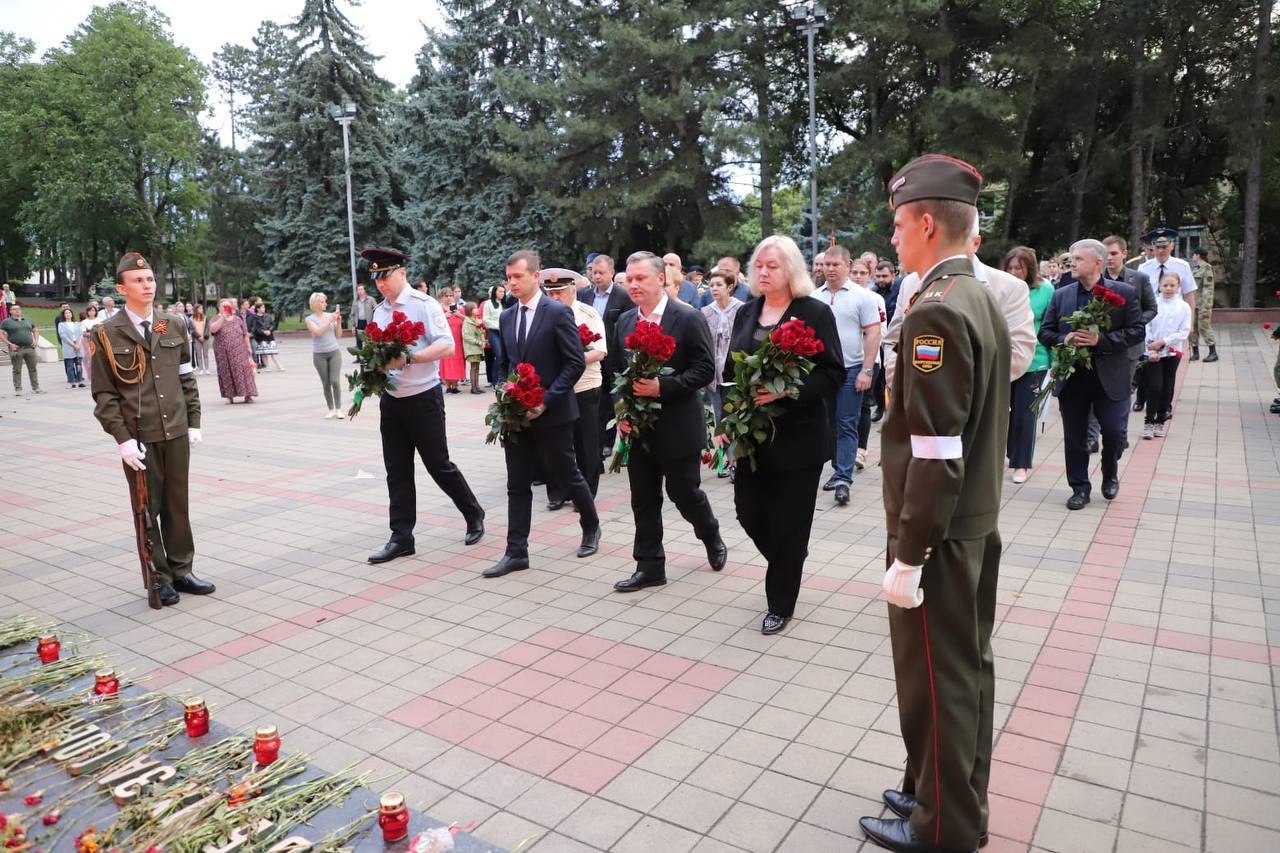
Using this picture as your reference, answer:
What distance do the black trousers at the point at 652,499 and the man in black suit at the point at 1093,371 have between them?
347cm

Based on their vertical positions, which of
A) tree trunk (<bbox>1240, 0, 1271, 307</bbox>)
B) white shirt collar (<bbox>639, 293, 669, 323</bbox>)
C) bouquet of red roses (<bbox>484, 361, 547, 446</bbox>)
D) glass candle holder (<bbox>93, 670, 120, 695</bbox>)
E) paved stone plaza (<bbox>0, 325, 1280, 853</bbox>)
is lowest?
paved stone plaza (<bbox>0, 325, 1280, 853</bbox>)

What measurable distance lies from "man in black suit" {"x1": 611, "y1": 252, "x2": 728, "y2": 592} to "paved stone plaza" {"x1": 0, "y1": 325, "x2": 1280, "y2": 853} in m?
0.33

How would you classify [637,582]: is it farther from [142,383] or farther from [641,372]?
[142,383]

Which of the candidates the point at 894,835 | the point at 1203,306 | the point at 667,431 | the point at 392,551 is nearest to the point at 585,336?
the point at 667,431

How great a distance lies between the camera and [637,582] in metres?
5.54

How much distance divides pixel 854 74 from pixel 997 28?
446 cm

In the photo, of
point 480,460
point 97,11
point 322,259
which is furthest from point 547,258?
point 97,11

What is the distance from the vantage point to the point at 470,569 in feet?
20.1

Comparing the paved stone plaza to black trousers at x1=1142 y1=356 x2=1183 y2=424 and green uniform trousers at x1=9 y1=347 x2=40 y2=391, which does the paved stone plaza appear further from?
green uniform trousers at x1=9 y1=347 x2=40 y2=391

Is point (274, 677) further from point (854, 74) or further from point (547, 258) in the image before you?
point (547, 258)

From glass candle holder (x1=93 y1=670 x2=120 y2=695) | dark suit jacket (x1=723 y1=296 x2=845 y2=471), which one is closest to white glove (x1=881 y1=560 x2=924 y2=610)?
dark suit jacket (x1=723 y1=296 x2=845 y2=471)

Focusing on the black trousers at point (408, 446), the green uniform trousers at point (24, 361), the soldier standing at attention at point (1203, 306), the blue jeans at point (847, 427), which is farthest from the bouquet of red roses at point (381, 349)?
the green uniform trousers at point (24, 361)

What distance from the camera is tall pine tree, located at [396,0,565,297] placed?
110 ft

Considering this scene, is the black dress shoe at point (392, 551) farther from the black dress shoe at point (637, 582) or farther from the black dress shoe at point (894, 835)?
the black dress shoe at point (894, 835)
